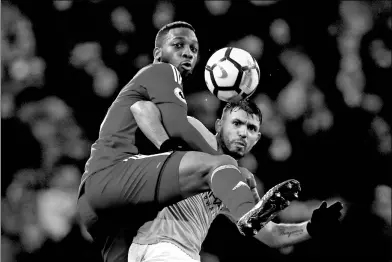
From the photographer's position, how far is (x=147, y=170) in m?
1.48

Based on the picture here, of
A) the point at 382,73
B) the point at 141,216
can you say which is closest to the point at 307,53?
the point at 382,73

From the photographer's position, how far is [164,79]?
5.58 ft

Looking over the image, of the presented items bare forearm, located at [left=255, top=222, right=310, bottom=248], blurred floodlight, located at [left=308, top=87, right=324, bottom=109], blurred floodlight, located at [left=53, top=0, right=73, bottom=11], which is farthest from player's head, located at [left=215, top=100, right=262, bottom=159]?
blurred floodlight, located at [left=53, top=0, right=73, bottom=11]

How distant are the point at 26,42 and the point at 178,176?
5.87ft

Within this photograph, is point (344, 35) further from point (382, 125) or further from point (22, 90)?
point (22, 90)

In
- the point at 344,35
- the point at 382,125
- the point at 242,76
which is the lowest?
the point at 382,125

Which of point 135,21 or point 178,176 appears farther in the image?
point 135,21

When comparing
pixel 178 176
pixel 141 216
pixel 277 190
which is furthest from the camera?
pixel 141 216

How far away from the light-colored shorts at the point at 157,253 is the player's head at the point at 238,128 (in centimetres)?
54

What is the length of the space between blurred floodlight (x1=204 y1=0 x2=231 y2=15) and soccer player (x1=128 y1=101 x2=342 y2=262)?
0.88 m

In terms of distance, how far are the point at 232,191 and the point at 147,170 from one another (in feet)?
0.83

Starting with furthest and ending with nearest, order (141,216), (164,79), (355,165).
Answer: (355,165)
(164,79)
(141,216)

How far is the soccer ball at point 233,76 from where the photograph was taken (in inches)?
86.7

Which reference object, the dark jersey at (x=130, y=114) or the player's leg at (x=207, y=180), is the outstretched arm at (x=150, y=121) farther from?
A: the player's leg at (x=207, y=180)
